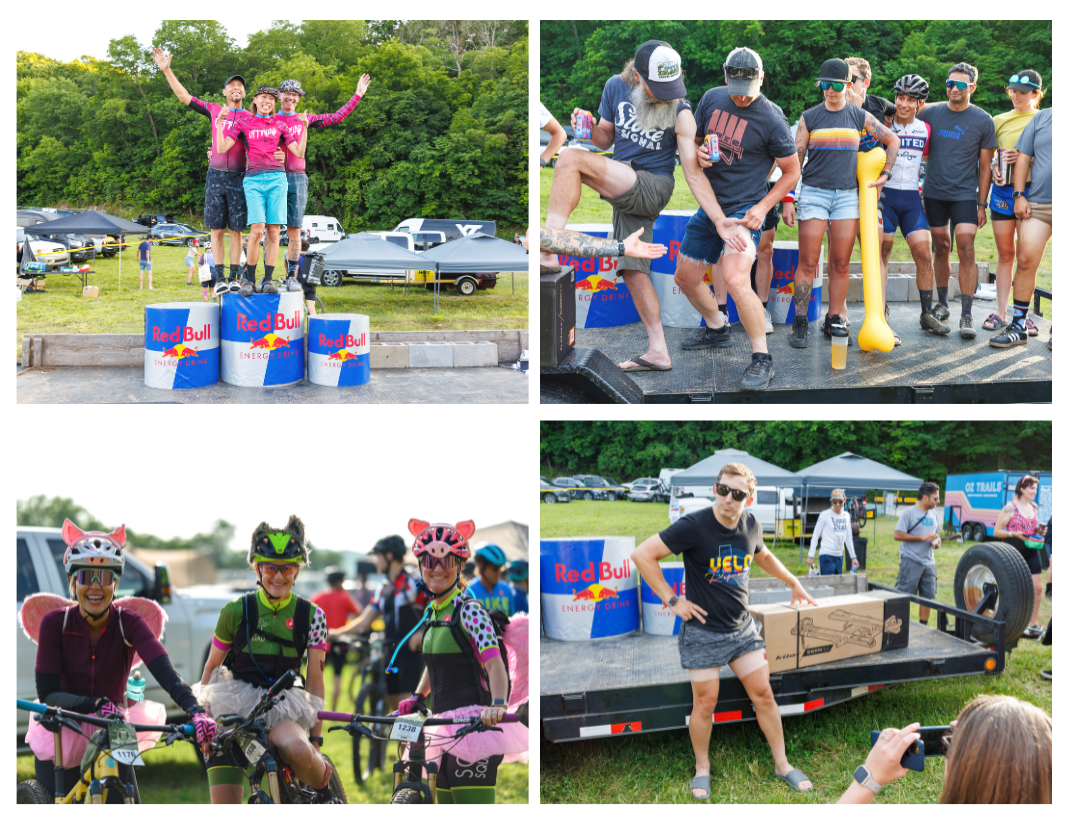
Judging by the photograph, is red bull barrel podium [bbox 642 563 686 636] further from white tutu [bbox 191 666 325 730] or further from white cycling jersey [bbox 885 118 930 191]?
white cycling jersey [bbox 885 118 930 191]

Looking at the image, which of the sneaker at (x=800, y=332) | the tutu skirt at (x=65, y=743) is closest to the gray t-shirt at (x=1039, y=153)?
the sneaker at (x=800, y=332)

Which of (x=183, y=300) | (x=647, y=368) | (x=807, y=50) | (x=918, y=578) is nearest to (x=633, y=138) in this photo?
(x=647, y=368)

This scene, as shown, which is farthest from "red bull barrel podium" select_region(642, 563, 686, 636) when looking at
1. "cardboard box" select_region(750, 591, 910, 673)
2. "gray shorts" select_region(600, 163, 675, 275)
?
"gray shorts" select_region(600, 163, 675, 275)

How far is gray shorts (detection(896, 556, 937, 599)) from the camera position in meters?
5.75

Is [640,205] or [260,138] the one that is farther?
[260,138]

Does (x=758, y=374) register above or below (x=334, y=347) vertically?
below

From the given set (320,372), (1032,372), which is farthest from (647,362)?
(320,372)

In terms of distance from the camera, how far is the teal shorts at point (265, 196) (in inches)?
228

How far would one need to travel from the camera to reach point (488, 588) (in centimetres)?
493

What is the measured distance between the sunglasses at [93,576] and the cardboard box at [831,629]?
3.05 m

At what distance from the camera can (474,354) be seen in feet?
24.7

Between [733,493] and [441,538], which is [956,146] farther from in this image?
[441,538]

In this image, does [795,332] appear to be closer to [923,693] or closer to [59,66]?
[923,693]

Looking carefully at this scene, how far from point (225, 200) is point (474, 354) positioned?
102 inches
